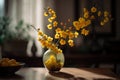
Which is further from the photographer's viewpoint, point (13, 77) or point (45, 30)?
point (45, 30)

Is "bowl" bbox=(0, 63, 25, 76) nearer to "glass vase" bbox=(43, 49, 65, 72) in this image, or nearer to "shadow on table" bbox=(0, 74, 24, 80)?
"shadow on table" bbox=(0, 74, 24, 80)

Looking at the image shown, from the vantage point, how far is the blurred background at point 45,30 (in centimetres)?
532

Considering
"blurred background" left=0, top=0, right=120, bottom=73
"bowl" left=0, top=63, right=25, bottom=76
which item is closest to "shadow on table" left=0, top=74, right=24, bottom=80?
"bowl" left=0, top=63, right=25, bottom=76

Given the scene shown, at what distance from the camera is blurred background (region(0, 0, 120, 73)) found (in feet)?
17.5

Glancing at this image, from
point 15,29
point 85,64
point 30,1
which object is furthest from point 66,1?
point 85,64

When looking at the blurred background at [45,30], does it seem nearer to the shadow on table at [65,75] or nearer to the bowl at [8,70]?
the shadow on table at [65,75]

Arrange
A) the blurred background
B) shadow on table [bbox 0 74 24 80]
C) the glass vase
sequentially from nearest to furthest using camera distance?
shadow on table [bbox 0 74 24 80]
the glass vase
the blurred background

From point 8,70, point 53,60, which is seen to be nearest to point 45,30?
point 53,60

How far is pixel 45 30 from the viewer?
19.1 ft

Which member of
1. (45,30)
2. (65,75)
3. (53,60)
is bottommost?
(65,75)

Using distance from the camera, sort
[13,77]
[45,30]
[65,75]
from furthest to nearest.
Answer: [45,30] → [65,75] → [13,77]

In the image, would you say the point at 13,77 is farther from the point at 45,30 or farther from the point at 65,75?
the point at 45,30

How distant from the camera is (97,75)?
102 inches

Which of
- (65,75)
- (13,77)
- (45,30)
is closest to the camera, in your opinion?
(13,77)
